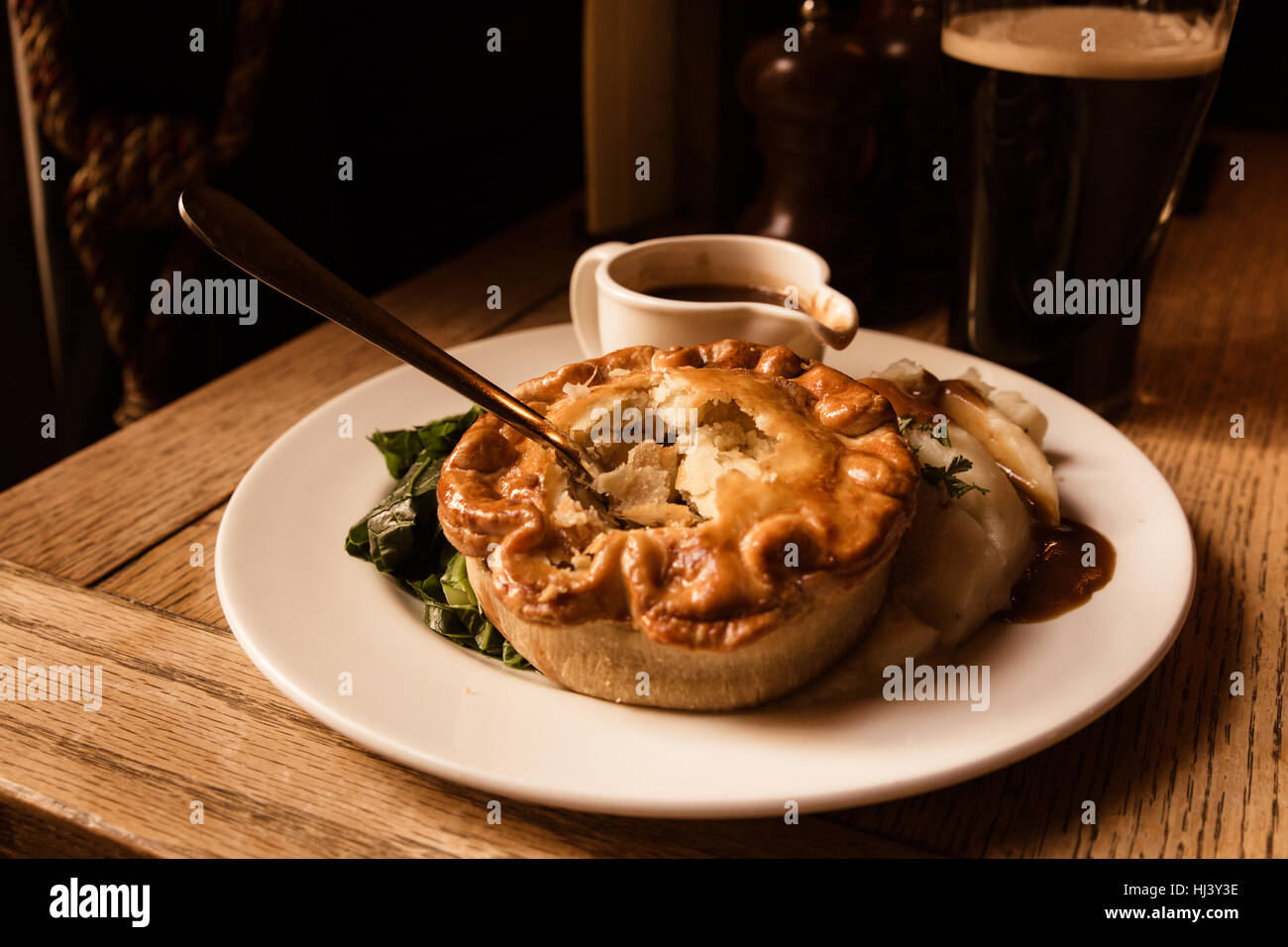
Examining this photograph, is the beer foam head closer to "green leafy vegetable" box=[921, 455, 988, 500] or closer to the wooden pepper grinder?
the wooden pepper grinder

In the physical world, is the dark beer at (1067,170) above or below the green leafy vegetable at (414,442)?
above

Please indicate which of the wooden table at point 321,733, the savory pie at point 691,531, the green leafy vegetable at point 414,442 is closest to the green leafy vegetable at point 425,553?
the green leafy vegetable at point 414,442

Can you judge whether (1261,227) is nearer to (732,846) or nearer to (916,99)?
(916,99)

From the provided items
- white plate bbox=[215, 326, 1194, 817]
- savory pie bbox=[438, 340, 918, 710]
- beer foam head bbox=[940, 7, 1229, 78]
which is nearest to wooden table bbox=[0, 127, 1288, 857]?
white plate bbox=[215, 326, 1194, 817]

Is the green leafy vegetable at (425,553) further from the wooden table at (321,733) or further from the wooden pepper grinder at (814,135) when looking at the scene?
the wooden pepper grinder at (814,135)

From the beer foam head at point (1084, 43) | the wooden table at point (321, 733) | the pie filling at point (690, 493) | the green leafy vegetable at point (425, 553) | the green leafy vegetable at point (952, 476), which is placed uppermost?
the beer foam head at point (1084, 43)

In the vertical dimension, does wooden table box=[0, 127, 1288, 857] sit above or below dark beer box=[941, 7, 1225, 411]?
below

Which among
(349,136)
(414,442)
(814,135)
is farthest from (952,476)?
(349,136)
